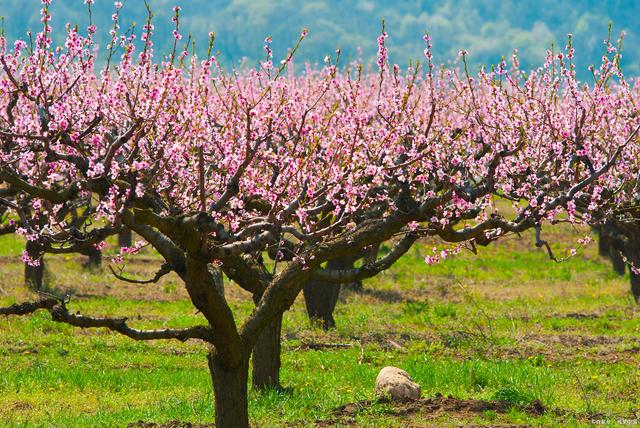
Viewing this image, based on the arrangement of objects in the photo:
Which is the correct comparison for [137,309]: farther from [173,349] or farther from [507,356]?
[507,356]

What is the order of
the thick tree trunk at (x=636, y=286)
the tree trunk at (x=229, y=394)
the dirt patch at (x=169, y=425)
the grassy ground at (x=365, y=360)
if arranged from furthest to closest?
the thick tree trunk at (x=636, y=286)
the grassy ground at (x=365, y=360)
the dirt patch at (x=169, y=425)
the tree trunk at (x=229, y=394)

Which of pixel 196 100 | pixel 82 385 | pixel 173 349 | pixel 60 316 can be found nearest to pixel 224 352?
pixel 60 316

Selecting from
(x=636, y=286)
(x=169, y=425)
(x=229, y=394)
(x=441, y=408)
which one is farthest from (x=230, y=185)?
(x=636, y=286)

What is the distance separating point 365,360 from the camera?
735 inches

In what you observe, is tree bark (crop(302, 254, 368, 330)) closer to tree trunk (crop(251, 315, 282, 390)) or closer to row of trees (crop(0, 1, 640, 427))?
row of trees (crop(0, 1, 640, 427))

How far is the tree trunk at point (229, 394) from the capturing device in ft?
36.2

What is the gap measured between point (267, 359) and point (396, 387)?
2.15 m

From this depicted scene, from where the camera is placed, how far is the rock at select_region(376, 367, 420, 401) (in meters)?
13.8

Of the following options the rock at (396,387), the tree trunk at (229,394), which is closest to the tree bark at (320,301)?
the rock at (396,387)

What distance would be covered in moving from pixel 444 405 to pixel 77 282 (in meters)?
21.1

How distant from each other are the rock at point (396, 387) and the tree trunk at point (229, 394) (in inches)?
131

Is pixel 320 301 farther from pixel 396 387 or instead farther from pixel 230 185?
pixel 230 185

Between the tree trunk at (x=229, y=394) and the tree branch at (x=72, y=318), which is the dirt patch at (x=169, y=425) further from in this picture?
the tree branch at (x=72, y=318)

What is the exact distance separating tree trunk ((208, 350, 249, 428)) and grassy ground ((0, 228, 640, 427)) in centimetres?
152
